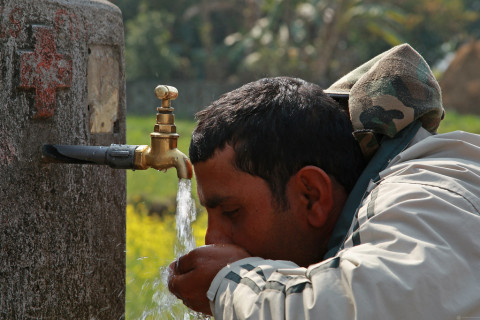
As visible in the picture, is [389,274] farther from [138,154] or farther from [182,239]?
[182,239]

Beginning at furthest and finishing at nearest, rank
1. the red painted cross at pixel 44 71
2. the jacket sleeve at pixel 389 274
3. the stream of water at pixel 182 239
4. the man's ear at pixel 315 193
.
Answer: the stream of water at pixel 182 239 < the red painted cross at pixel 44 71 < the man's ear at pixel 315 193 < the jacket sleeve at pixel 389 274

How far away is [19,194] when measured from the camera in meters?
2.07

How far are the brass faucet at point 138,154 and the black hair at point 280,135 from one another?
0.37ft

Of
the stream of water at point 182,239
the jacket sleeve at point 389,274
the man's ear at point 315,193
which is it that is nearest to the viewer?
the jacket sleeve at point 389,274

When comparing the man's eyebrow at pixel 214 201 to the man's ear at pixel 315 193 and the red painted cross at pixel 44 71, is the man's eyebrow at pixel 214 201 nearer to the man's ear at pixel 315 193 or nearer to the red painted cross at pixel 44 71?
the man's ear at pixel 315 193

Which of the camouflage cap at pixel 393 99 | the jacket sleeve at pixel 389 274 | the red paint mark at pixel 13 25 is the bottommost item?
the jacket sleeve at pixel 389 274

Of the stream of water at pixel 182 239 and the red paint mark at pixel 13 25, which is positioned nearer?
the red paint mark at pixel 13 25

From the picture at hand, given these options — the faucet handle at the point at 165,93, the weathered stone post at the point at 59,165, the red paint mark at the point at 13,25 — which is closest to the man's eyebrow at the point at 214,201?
the faucet handle at the point at 165,93

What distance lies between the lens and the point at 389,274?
1.45 metres

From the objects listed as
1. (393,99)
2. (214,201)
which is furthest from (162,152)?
(393,99)

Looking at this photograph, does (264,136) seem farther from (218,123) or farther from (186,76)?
(186,76)

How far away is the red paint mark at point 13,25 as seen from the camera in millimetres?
1985

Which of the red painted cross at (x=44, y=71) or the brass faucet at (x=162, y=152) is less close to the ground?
the red painted cross at (x=44, y=71)

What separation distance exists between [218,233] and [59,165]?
572 mm
